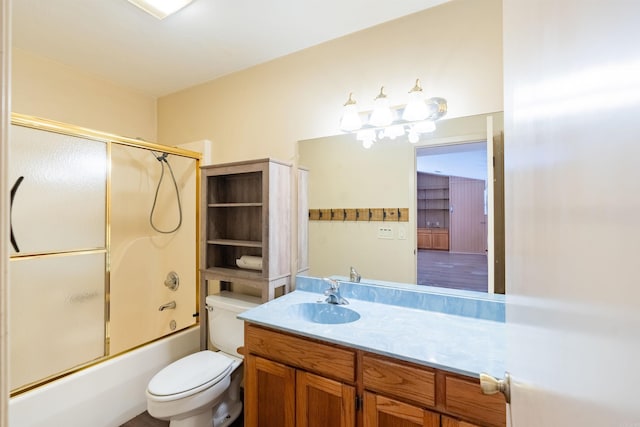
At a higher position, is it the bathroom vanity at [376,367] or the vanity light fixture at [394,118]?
the vanity light fixture at [394,118]

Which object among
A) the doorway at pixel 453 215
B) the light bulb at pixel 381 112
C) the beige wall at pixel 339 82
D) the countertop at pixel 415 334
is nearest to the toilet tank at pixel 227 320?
the countertop at pixel 415 334

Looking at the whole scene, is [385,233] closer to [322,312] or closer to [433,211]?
[433,211]

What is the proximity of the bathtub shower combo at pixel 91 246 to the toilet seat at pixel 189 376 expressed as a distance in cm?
59

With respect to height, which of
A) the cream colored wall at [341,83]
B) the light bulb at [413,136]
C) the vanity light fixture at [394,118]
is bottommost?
the light bulb at [413,136]

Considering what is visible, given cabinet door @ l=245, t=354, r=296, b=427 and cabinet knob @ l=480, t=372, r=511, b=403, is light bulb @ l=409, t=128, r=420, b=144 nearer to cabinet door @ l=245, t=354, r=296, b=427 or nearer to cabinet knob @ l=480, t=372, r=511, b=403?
cabinet knob @ l=480, t=372, r=511, b=403

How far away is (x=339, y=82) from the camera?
184cm

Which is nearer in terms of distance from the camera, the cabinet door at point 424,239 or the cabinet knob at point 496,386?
the cabinet knob at point 496,386

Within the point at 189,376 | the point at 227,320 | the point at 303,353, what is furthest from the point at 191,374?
the point at 303,353

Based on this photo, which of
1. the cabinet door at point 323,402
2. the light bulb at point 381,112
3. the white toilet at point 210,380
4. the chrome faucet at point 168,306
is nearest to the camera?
the cabinet door at point 323,402

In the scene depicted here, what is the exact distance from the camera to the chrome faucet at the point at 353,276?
5.77 feet

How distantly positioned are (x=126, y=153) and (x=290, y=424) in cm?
234

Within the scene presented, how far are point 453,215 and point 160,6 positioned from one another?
2.00m

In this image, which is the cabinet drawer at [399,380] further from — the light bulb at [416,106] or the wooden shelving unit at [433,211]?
the light bulb at [416,106]

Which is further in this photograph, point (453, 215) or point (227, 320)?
point (227, 320)
